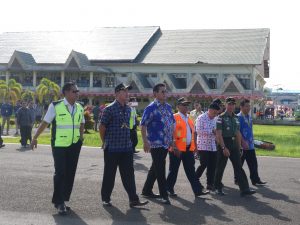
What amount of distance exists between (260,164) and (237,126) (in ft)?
15.3

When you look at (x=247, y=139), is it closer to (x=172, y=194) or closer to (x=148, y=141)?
(x=172, y=194)

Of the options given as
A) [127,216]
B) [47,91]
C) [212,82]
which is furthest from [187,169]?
[212,82]

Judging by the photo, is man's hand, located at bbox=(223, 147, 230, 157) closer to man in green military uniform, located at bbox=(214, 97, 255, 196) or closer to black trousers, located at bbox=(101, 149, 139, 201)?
man in green military uniform, located at bbox=(214, 97, 255, 196)

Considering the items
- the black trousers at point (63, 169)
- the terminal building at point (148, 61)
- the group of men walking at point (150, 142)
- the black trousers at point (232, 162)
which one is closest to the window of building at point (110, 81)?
the terminal building at point (148, 61)

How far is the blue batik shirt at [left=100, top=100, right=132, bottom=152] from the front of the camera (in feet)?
23.5

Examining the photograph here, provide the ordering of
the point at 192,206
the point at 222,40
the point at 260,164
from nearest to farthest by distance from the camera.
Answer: the point at 192,206
the point at 260,164
the point at 222,40

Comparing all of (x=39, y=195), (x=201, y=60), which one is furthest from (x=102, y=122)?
(x=201, y=60)

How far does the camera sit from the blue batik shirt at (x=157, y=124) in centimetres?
754

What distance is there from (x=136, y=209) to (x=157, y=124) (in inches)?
55.3

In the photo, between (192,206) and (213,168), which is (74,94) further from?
(213,168)

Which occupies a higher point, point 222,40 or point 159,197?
point 222,40

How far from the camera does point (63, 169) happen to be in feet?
22.5

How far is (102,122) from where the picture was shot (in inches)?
283

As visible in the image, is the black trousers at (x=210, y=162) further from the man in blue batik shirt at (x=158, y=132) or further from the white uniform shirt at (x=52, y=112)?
the white uniform shirt at (x=52, y=112)
